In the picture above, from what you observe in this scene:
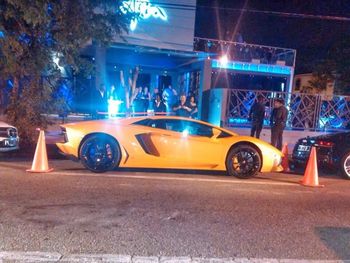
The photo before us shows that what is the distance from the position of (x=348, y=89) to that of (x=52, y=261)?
2589 cm

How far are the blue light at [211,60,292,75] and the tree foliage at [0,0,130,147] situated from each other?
786cm

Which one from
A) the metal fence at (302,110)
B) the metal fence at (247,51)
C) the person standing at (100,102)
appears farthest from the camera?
the metal fence at (247,51)

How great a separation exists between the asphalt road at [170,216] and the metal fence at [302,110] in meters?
7.56

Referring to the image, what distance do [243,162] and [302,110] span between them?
8108 millimetres

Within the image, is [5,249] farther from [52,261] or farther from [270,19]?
[270,19]

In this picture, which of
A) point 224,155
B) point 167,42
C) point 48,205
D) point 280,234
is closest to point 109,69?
point 167,42

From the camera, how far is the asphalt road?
4812mm

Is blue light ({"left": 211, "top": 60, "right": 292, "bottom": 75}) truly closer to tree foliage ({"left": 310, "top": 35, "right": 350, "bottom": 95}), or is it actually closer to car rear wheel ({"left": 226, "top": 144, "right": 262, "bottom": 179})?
tree foliage ({"left": 310, "top": 35, "right": 350, "bottom": 95})

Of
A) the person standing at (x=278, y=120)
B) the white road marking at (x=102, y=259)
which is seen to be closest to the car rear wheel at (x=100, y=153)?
the white road marking at (x=102, y=259)

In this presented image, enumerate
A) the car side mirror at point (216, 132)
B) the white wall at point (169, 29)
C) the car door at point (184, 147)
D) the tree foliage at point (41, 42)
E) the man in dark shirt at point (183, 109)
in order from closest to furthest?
1. the car door at point (184, 147)
2. the car side mirror at point (216, 132)
3. the tree foliage at point (41, 42)
4. the man in dark shirt at point (183, 109)
5. the white wall at point (169, 29)

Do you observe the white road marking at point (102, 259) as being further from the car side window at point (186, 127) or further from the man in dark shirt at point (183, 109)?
the man in dark shirt at point (183, 109)

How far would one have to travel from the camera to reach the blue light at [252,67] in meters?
20.2

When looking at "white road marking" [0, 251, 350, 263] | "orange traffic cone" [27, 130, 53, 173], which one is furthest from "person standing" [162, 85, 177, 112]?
"white road marking" [0, 251, 350, 263]

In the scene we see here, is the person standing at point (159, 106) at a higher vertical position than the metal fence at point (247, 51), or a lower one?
lower
